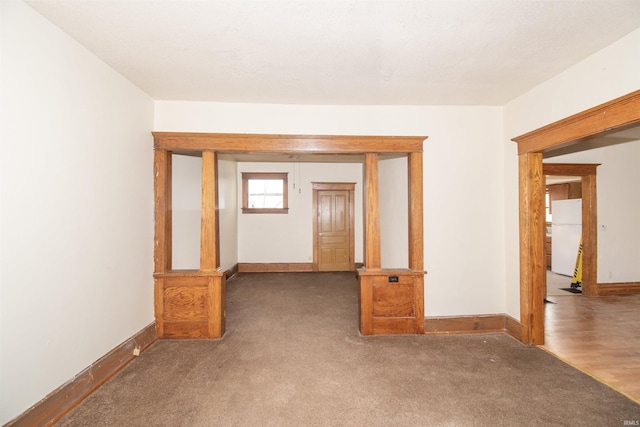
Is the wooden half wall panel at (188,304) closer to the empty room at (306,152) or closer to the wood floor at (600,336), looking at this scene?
the empty room at (306,152)

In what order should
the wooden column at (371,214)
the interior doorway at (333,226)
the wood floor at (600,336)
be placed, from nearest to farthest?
the wood floor at (600,336) < the wooden column at (371,214) < the interior doorway at (333,226)

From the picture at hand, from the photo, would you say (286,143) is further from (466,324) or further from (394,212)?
(466,324)

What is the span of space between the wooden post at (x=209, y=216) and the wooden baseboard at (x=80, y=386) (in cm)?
95

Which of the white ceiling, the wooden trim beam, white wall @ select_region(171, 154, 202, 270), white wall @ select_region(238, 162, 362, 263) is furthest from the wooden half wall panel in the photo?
the wooden trim beam

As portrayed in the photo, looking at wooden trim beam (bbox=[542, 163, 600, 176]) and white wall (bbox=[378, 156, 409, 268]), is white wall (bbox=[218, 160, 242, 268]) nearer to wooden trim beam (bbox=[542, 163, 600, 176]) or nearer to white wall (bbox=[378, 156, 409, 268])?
white wall (bbox=[378, 156, 409, 268])

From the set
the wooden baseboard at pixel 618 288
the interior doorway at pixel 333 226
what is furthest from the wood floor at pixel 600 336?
the interior doorway at pixel 333 226

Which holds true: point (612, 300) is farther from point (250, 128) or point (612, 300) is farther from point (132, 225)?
point (132, 225)

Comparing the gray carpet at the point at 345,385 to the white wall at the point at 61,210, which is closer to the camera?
the white wall at the point at 61,210

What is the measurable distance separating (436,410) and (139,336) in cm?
285

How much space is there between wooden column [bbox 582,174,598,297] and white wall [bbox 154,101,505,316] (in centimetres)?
301

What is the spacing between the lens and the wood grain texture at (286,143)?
10.6ft

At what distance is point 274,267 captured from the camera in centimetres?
693

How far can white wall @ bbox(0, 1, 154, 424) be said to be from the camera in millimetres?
1650

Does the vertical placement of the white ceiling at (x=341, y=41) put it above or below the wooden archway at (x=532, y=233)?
above
